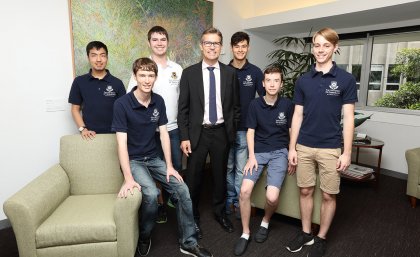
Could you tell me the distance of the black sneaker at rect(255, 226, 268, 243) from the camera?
7.57 ft

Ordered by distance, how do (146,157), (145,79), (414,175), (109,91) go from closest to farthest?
1. (145,79)
2. (146,157)
3. (109,91)
4. (414,175)

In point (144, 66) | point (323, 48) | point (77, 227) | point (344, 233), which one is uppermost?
point (323, 48)

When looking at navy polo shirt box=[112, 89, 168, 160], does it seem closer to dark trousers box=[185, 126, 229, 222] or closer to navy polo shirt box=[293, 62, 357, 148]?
dark trousers box=[185, 126, 229, 222]

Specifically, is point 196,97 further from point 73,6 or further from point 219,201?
point 73,6

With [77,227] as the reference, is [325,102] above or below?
above

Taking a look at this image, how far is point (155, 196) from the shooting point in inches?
77.2

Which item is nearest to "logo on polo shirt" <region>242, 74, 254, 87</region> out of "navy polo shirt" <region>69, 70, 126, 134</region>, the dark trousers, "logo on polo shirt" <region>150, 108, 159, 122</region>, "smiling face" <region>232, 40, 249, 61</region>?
"smiling face" <region>232, 40, 249, 61</region>

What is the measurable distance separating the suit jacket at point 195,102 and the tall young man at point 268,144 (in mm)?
220

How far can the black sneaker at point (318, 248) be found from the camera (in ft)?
6.90

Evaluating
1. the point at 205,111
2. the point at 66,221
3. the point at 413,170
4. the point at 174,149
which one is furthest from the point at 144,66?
the point at 413,170

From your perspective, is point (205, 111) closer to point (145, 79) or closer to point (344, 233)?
point (145, 79)

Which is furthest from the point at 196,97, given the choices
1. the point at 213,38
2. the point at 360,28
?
the point at 360,28

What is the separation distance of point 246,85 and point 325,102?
88 cm

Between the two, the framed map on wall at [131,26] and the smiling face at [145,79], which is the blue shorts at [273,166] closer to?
the smiling face at [145,79]
